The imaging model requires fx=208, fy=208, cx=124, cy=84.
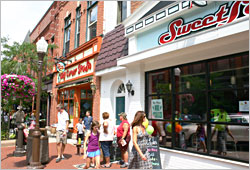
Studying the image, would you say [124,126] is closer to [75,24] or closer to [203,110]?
[203,110]

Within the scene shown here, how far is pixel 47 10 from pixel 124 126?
16746 mm

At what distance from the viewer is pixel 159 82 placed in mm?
7191

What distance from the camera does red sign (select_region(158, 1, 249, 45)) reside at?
4.45 metres

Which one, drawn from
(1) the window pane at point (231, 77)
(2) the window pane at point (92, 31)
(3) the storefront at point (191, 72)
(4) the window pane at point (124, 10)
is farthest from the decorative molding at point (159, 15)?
(2) the window pane at point (92, 31)

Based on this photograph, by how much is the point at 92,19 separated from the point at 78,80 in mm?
3535

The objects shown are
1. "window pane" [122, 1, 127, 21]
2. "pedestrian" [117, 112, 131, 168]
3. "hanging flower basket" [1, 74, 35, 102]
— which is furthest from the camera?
"window pane" [122, 1, 127, 21]

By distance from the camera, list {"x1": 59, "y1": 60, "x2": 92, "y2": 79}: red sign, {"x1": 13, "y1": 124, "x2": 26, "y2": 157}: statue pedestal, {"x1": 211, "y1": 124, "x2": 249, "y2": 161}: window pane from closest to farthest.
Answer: {"x1": 211, "y1": 124, "x2": 249, "y2": 161}: window pane, {"x1": 13, "y1": 124, "x2": 26, "y2": 157}: statue pedestal, {"x1": 59, "y1": 60, "x2": 92, "y2": 79}: red sign

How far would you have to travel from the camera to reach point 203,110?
8836 millimetres

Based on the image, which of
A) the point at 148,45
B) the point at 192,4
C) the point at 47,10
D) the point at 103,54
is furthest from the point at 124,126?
the point at 47,10

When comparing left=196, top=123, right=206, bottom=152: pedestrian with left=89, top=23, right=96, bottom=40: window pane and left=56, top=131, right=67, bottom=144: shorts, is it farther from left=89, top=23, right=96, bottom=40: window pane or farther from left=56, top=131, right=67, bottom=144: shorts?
left=89, top=23, right=96, bottom=40: window pane

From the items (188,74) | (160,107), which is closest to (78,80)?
(160,107)

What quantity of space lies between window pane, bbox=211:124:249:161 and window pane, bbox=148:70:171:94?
2.05 meters

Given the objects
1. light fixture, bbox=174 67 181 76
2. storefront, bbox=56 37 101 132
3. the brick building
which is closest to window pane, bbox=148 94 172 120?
light fixture, bbox=174 67 181 76

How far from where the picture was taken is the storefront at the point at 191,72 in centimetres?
481
